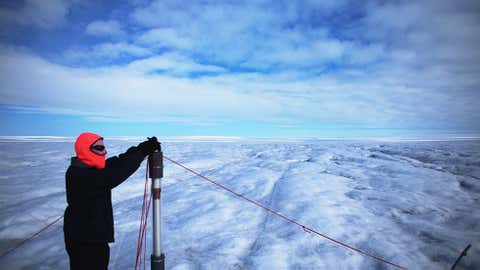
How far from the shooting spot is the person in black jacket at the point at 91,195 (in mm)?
Answer: 1722

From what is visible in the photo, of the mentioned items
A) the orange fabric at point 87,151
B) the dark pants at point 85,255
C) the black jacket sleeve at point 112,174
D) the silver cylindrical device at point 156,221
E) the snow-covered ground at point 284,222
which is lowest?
the snow-covered ground at point 284,222

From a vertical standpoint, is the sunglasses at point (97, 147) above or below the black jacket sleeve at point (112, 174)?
above

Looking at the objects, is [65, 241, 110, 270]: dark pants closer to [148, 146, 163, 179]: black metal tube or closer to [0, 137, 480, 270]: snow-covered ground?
[148, 146, 163, 179]: black metal tube

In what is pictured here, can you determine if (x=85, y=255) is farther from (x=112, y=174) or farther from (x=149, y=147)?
(x=149, y=147)

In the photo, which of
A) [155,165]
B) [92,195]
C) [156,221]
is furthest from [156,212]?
[92,195]

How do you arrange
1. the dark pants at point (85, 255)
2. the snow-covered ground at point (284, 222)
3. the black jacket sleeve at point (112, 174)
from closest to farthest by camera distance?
the black jacket sleeve at point (112, 174) → the dark pants at point (85, 255) → the snow-covered ground at point (284, 222)

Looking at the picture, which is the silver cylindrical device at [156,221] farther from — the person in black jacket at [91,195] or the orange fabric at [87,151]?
the orange fabric at [87,151]

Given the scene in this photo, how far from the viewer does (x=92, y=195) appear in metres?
1.77

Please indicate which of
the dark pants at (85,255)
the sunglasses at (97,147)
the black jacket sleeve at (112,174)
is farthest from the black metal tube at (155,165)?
the dark pants at (85,255)

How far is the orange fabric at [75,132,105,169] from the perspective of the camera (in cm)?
174

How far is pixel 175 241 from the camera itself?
133 inches

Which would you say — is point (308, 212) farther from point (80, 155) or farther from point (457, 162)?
point (457, 162)

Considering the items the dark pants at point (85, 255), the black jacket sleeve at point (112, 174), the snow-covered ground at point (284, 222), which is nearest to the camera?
the black jacket sleeve at point (112, 174)

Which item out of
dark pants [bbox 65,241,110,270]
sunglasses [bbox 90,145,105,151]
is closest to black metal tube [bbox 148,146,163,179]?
sunglasses [bbox 90,145,105,151]
